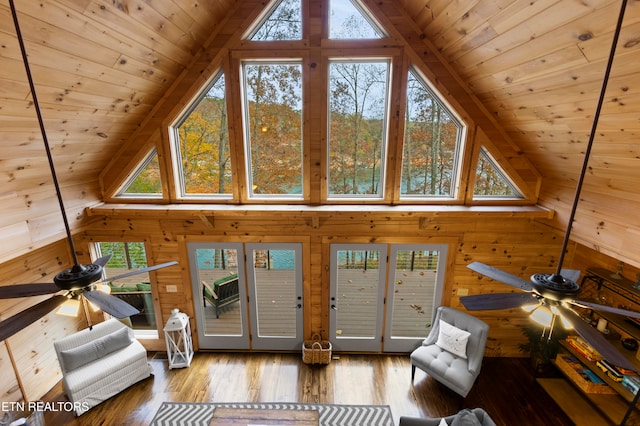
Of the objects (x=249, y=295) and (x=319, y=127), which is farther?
(x=249, y=295)

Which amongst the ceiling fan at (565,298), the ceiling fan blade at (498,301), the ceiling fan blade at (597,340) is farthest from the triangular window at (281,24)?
the ceiling fan blade at (597,340)

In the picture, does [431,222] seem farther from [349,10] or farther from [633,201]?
[349,10]

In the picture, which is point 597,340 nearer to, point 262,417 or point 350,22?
point 262,417

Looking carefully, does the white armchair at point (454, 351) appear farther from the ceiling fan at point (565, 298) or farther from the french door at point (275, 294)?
the ceiling fan at point (565, 298)

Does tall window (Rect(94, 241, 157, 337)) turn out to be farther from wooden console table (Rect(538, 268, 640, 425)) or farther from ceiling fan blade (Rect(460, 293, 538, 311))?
wooden console table (Rect(538, 268, 640, 425))

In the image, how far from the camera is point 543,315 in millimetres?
2090

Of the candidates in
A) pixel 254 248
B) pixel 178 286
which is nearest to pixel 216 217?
pixel 254 248

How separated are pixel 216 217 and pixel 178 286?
128cm

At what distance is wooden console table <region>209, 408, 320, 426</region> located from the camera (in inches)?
127

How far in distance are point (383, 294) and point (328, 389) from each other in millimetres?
1492

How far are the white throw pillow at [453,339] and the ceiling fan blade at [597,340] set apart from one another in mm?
2462

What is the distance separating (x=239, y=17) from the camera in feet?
12.4

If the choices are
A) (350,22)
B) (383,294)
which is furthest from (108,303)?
(350,22)

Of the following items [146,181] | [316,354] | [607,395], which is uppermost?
[146,181]
